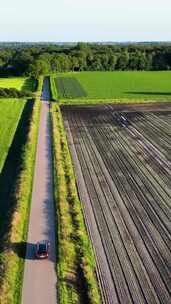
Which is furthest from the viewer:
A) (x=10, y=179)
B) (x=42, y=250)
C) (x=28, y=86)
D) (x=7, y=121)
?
(x=28, y=86)

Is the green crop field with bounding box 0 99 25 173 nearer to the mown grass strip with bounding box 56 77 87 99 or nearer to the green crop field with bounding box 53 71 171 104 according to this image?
the green crop field with bounding box 53 71 171 104

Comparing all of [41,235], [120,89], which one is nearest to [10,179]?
[41,235]

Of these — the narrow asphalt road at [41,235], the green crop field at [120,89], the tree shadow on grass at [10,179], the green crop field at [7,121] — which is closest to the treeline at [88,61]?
the green crop field at [120,89]

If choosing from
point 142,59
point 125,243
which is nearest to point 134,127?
point 125,243

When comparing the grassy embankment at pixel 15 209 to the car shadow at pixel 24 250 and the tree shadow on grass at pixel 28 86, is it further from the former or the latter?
the tree shadow on grass at pixel 28 86

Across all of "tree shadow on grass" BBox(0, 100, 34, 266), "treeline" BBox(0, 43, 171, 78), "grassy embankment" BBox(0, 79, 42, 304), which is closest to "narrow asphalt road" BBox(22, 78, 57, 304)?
"grassy embankment" BBox(0, 79, 42, 304)

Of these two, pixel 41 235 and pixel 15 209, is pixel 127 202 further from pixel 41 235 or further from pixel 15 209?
pixel 15 209
